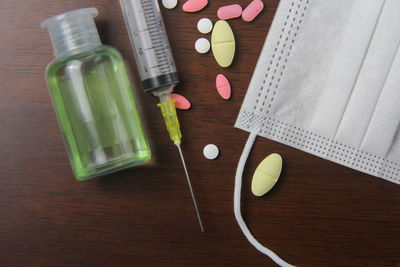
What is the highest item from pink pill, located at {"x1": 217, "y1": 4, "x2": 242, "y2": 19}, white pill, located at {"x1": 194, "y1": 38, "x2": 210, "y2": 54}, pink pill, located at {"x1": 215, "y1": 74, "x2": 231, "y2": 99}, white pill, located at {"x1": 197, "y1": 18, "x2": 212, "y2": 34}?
pink pill, located at {"x1": 217, "y1": 4, "x2": 242, "y2": 19}

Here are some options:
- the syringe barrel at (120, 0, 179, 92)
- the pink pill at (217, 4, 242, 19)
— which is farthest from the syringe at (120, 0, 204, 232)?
the pink pill at (217, 4, 242, 19)

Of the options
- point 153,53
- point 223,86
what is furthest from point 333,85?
point 153,53

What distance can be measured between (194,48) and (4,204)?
1.64 ft

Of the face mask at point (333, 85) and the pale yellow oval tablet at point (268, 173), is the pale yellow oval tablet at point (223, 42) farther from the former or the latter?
the pale yellow oval tablet at point (268, 173)

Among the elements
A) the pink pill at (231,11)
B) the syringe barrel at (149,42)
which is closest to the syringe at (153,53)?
the syringe barrel at (149,42)

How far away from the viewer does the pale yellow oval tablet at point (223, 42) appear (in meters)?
0.57

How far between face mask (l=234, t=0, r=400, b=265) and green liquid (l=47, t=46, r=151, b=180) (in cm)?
22

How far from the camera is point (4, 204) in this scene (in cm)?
62

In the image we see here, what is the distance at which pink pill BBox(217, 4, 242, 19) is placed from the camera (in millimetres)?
574

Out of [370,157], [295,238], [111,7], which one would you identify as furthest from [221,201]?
[111,7]

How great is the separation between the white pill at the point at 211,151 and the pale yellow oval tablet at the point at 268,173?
0.30 feet

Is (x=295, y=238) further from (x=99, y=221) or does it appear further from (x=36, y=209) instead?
(x=36, y=209)

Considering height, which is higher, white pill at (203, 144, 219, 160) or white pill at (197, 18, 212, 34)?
white pill at (197, 18, 212, 34)

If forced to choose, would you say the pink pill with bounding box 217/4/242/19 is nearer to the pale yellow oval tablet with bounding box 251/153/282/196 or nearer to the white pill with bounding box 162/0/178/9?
the white pill with bounding box 162/0/178/9
